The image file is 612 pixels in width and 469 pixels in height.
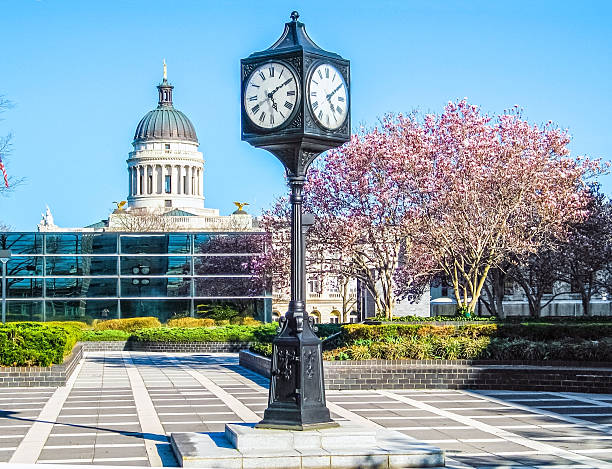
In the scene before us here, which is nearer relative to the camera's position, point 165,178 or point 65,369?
point 65,369

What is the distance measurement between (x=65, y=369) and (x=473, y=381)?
27.3ft

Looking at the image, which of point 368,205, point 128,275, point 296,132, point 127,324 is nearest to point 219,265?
point 128,275

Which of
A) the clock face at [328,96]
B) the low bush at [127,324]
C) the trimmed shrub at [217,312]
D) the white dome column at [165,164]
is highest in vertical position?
the white dome column at [165,164]

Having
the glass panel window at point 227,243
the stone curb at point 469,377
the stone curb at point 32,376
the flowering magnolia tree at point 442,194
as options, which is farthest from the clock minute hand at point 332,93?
the glass panel window at point 227,243

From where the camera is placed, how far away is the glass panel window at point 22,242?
4541 cm

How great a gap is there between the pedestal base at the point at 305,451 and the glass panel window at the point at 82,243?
3564 cm

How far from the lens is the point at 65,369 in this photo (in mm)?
21219

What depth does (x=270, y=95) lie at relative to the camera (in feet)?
37.9

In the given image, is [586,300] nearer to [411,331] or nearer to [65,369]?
[411,331]

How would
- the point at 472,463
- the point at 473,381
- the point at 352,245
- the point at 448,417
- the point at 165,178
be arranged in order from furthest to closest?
the point at 165,178
the point at 352,245
the point at 473,381
the point at 448,417
the point at 472,463

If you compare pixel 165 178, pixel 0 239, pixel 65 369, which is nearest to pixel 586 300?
pixel 0 239

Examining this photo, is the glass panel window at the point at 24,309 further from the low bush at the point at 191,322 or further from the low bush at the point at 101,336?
the low bush at the point at 101,336

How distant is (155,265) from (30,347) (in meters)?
25.5

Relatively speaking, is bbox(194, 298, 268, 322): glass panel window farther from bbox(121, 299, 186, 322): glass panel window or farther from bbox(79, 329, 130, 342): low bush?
bbox(79, 329, 130, 342): low bush
